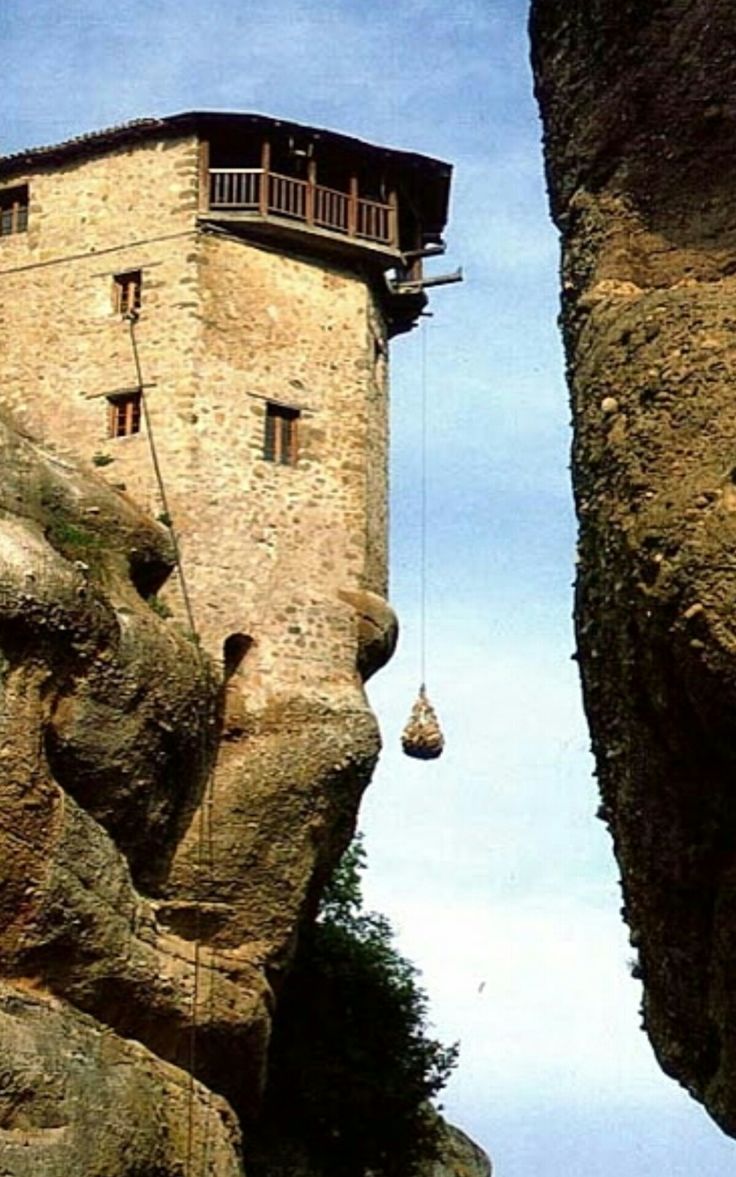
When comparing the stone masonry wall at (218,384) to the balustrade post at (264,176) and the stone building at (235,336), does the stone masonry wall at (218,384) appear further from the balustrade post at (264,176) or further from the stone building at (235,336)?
the balustrade post at (264,176)

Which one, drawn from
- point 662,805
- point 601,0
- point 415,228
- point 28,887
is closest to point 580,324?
point 601,0

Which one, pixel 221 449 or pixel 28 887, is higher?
pixel 221 449

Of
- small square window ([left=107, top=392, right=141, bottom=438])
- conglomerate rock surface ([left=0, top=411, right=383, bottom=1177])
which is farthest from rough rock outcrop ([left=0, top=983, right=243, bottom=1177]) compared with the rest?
small square window ([left=107, top=392, right=141, bottom=438])

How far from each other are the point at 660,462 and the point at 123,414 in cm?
2842

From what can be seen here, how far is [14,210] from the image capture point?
37.4m

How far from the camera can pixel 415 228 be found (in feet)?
125

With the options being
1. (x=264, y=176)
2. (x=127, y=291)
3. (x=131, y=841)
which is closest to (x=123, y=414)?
(x=127, y=291)

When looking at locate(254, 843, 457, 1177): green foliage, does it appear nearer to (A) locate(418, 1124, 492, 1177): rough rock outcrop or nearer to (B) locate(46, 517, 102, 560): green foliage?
(A) locate(418, 1124, 492, 1177): rough rock outcrop

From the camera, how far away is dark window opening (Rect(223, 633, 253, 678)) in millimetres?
32656

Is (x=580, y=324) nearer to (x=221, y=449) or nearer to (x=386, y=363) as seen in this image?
(x=221, y=449)

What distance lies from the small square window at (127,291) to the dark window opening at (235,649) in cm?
648

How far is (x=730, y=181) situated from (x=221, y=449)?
88.2 feet

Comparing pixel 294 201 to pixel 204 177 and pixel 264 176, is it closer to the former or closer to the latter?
pixel 264 176

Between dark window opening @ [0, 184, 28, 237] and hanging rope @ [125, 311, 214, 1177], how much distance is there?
3.21m
